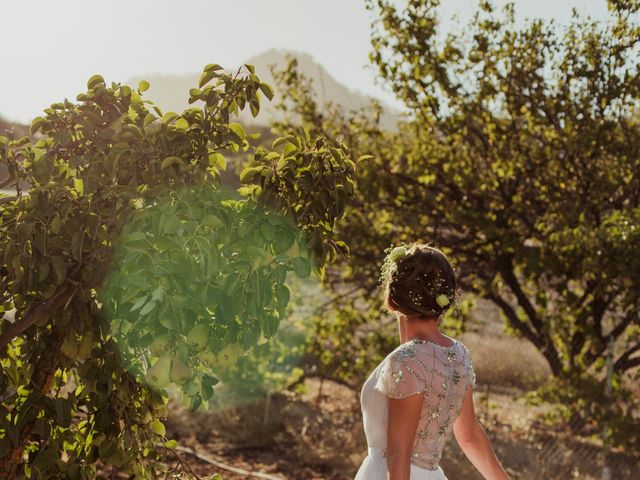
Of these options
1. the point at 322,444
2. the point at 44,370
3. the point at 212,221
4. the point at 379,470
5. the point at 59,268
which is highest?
the point at 212,221

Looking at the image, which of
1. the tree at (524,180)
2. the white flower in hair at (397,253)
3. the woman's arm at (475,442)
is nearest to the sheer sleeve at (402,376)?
the white flower in hair at (397,253)

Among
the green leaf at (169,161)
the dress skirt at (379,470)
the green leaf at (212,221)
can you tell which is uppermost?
the green leaf at (169,161)

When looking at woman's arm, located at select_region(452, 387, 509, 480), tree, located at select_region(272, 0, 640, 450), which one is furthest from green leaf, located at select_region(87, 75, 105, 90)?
tree, located at select_region(272, 0, 640, 450)

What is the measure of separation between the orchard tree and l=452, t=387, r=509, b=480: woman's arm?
1046 millimetres

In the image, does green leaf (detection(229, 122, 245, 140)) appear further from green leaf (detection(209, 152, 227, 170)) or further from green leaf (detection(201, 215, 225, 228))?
green leaf (detection(201, 215, 225, 228))

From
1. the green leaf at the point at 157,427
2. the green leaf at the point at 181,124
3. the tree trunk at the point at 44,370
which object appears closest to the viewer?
the green leaf at the point at 181,124

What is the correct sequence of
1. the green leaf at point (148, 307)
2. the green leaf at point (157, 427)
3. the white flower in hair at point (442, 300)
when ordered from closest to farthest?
the green leaf at point (148, 307) → the white flower in hair at point (442, 300) → the green leaf at point (157, 427)

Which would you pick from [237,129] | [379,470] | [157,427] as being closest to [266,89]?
[237,129]

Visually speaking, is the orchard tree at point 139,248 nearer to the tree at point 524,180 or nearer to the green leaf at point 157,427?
the green leaf at point 157,427

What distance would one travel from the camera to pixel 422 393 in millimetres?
2928

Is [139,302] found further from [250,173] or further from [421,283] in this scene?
[421,283]

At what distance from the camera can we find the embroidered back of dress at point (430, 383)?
2.91 m

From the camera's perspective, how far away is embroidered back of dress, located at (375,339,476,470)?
291 centimetres

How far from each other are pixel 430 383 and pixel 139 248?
1231 millimetres
